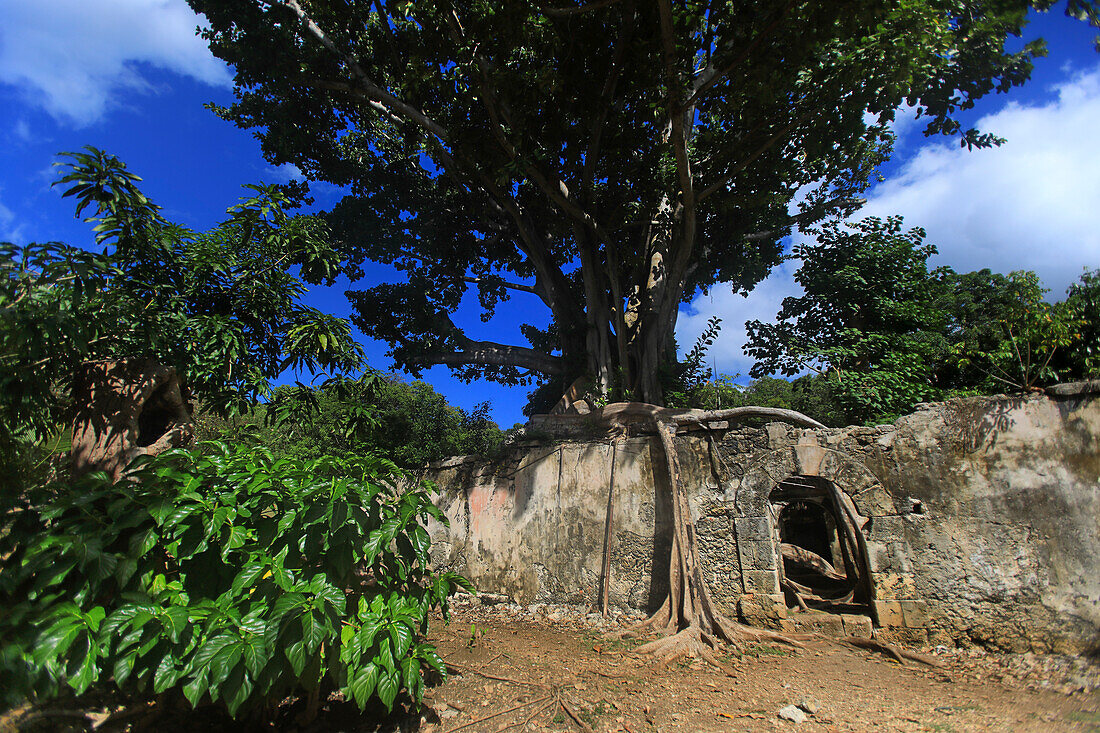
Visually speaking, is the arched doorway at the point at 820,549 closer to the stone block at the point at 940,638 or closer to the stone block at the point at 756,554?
the stone block at the point at 756,554

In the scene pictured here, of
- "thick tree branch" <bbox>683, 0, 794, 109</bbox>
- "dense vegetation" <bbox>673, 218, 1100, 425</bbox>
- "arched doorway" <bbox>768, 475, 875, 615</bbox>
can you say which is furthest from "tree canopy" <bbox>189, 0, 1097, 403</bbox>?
"arched doorway" <bbox>768, 475, 875, 615</bbox>

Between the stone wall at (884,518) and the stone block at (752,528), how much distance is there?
17 mm

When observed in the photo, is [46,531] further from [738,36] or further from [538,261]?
[538,261]

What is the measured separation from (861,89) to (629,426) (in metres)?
6.05

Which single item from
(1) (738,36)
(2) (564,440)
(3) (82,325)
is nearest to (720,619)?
Result: (2) (564,440)

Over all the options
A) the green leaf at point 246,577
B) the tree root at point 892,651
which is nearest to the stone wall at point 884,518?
the tree root at point 892,651

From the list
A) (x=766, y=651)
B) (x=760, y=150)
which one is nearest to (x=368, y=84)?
(x=760, y=150)

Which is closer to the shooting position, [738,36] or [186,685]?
[186,685]

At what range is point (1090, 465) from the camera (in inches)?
215

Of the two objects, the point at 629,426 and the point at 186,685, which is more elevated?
the point at 629,426

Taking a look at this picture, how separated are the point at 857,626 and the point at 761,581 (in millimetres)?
1146

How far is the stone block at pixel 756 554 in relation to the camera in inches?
255

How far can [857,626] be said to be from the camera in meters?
6.05

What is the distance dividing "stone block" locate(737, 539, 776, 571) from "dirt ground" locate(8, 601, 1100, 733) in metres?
0.95
